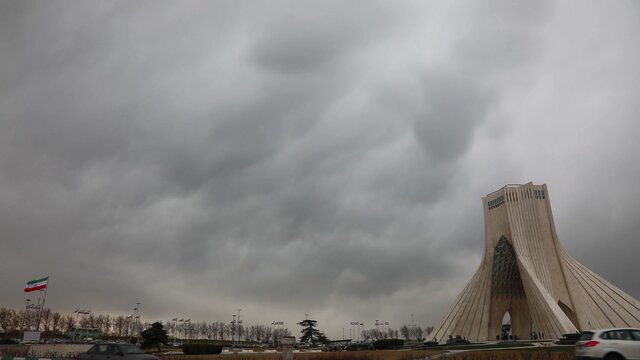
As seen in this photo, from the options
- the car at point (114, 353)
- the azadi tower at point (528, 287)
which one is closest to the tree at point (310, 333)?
the azadi tower at point (528, 287)

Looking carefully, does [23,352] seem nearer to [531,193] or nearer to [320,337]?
[320,337]

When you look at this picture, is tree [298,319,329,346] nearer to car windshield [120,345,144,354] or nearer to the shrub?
the shrub

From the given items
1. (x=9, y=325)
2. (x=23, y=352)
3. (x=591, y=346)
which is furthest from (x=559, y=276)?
(x=9, y=325)

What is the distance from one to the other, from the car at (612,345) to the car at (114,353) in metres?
13.9

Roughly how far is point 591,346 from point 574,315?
1762 inches

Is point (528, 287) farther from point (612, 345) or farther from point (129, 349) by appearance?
point (129, 349)

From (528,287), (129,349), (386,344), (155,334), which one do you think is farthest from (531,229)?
(129,349)

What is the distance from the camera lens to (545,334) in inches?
1955

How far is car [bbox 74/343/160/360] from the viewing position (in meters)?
14.9

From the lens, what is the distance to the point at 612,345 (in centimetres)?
1360

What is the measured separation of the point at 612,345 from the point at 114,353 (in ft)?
50.8

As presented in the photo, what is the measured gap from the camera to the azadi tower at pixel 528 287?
4938cm

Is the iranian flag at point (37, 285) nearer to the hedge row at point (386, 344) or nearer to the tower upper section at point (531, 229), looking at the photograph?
the hedge row at point (386, 344)

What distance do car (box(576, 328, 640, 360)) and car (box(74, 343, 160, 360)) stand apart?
13.9m
